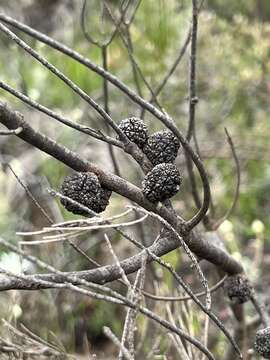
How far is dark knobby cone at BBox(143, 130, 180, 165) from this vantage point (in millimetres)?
854

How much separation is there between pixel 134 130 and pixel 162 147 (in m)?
0.05

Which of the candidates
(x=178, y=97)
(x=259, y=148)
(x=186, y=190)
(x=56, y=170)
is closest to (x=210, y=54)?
(x=178, y=97)

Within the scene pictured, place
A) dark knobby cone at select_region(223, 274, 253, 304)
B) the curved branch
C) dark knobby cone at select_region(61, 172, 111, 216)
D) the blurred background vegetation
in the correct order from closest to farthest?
the curved branch, dark knobby cone at select_region(61, 172, 111, 216), dark knobby cone at select_region(223, 274, 253, 304), the blurred background vegetation

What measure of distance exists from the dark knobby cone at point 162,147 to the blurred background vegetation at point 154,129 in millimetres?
1040

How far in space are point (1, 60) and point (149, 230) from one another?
142 centimetres

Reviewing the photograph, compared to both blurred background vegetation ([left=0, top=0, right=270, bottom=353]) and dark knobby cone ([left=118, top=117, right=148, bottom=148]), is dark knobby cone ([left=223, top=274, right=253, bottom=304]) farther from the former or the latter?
blurred background vegetation ([left=0, top=0, right=270, bottom=353])

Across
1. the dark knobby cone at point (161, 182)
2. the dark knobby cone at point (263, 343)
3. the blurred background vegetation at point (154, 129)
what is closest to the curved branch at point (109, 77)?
the dark knobby cone at point (161, 182)

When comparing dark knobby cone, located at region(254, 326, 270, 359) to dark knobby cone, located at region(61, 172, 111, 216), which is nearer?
dark knobby cone, located at region(61, 172, 111, 216)

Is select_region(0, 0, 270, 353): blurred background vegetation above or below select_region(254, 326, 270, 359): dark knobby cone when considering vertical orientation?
above

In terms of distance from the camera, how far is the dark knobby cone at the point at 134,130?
87cm

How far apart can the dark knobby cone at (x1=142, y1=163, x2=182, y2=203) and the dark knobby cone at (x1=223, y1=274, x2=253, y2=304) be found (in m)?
0.32

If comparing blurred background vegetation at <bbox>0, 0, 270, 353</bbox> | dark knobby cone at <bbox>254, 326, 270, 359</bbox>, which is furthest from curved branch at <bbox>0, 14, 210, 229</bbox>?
blurred background vegetation at <bbox>0, 0, 270, 353</bbox>

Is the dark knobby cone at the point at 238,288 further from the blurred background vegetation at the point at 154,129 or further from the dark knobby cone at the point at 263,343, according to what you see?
the blurred background vegetation at the point at 154,129

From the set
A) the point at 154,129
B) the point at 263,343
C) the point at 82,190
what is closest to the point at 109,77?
the point at 82,190
